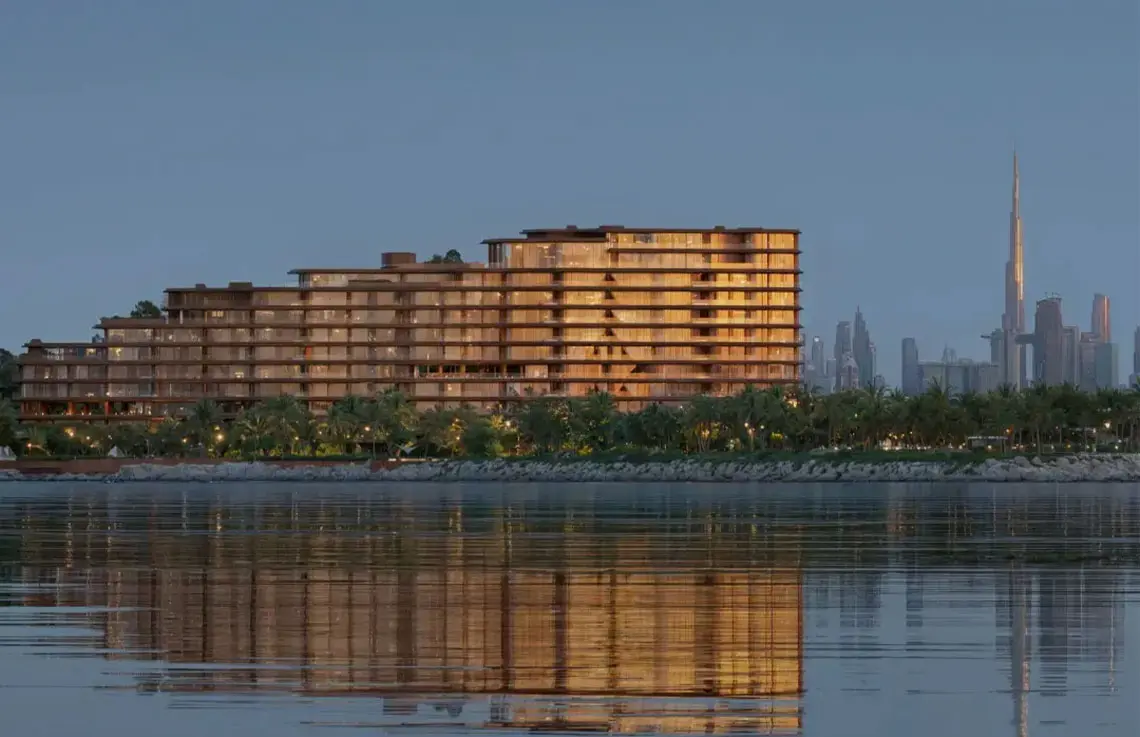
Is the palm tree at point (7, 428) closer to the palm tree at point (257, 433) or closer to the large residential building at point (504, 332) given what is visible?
the large residential building at point (504, 332)

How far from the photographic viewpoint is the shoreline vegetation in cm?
13412

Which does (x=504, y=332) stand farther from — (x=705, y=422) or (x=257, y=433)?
(x=705, y=422)

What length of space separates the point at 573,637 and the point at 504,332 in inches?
7014

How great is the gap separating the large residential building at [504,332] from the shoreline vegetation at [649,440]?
11.5m

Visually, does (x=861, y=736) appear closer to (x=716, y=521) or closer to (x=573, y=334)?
(x=716, y=521)

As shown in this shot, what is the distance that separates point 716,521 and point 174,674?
1323 inches

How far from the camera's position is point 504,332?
195750mm

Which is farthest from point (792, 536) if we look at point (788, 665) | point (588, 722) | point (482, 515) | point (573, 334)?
point (573, 334)

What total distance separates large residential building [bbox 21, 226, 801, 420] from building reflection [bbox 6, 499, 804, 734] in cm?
16361

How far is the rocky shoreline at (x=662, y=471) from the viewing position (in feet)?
400

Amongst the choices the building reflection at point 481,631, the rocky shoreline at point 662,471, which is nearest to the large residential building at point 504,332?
the rocky shoreline at point 662,471

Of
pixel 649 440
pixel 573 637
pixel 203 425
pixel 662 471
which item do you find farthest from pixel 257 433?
pixel 573 637

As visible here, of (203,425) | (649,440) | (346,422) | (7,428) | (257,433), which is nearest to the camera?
(649,440)

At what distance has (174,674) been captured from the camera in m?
15.4
